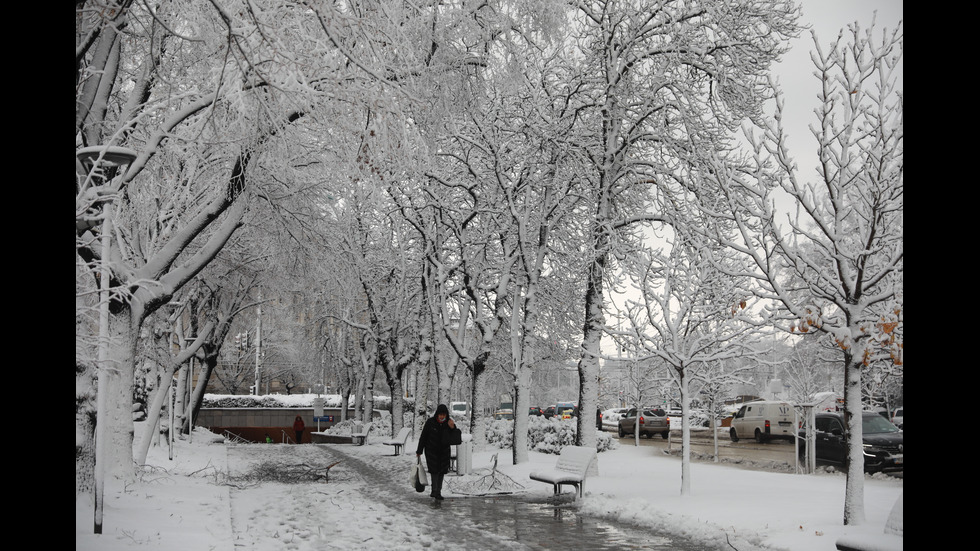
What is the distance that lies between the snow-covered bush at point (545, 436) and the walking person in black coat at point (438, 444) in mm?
10087

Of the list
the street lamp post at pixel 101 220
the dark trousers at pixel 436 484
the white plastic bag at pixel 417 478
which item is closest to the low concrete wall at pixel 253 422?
the white plastic bag at pixel 417 478

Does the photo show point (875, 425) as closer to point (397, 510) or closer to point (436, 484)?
point (436, 484)

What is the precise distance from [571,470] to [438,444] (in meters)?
2.44

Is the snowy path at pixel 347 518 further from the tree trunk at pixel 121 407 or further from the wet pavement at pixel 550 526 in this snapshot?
the tree trunk at pixel 121 407

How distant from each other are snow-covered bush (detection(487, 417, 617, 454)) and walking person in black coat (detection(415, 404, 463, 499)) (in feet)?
33.1

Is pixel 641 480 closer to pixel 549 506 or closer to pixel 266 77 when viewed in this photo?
pixel 549 506

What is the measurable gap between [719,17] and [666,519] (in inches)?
415

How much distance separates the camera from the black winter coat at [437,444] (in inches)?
560

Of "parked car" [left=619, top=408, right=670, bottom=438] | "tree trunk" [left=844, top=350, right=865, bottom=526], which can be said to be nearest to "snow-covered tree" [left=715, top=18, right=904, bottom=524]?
"tree trunk" [left=844, top=350, right=865, bottom=526]

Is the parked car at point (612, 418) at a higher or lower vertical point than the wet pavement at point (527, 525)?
lower

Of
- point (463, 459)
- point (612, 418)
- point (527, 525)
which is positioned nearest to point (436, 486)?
point (527, 525)

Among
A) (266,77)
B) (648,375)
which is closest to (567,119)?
(266,77)
